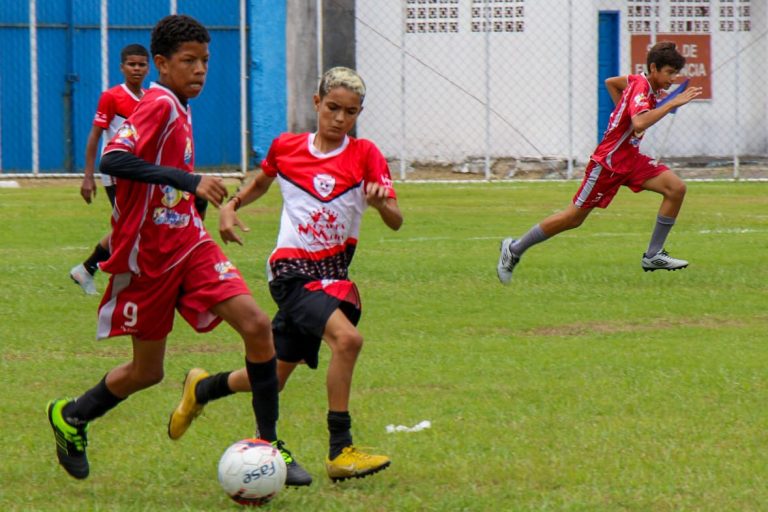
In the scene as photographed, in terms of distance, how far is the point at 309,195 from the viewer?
6.02 metres

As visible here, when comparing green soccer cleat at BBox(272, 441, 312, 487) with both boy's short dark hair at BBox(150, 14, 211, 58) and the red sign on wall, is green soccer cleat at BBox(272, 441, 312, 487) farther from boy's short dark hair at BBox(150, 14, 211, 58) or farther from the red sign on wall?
the red sign on wall

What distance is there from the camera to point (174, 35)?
226 inches

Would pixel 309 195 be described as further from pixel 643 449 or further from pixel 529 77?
pixel 529 77

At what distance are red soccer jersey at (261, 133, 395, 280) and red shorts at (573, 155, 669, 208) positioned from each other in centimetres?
548

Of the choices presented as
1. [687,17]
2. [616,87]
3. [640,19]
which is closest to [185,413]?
[616,87]

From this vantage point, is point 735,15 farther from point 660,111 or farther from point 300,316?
point 300,316

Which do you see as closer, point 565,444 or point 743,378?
point 565,444

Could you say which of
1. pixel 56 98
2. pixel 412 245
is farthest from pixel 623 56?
pixel 412 245

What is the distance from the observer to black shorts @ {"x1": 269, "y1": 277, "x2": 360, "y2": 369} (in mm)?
5746

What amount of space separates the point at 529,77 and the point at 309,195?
16.9 m

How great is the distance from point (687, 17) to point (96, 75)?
9.34m

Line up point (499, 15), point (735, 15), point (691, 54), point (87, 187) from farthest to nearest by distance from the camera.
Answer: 1. point (735, 15)
2. point (691, 54)
3. point (499, 15)
4. point (87, 187)

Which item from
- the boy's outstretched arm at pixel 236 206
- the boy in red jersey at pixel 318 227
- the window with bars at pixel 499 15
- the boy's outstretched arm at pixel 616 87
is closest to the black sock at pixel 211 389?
the boy in red jersey at pixel 318 227

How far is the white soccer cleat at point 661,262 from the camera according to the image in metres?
11.3
